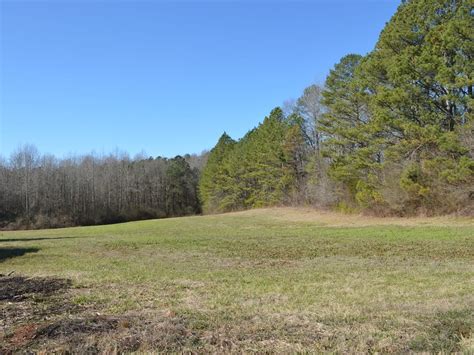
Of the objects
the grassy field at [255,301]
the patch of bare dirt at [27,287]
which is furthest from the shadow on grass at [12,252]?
the patch of bare dirt at [27,287]

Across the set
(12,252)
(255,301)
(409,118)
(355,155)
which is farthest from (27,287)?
(355,155)

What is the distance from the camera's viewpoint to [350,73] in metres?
40.5

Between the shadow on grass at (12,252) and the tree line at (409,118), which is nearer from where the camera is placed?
the shadow on grass at (12,252)

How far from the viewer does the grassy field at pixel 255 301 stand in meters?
4.54

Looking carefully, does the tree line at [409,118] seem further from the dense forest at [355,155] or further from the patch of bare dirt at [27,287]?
the patch of bare dirt at [27,287]

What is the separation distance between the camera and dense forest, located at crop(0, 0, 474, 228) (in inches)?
1007

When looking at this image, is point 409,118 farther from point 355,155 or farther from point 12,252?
point 12,252

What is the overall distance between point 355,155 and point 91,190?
177ft

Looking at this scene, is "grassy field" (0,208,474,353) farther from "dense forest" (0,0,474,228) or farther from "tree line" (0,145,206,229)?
"tree line" (0,145,206,229)

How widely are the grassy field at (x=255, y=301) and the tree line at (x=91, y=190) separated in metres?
55.8

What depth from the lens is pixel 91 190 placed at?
74.7 meters

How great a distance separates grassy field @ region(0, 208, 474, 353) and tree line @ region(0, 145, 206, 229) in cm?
5580

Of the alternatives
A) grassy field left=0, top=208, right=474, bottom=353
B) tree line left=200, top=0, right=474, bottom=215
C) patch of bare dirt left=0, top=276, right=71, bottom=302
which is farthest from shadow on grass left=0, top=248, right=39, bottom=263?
tree line left=200, top=0, right=474, bottom=215

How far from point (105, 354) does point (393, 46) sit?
3050 centimetres
